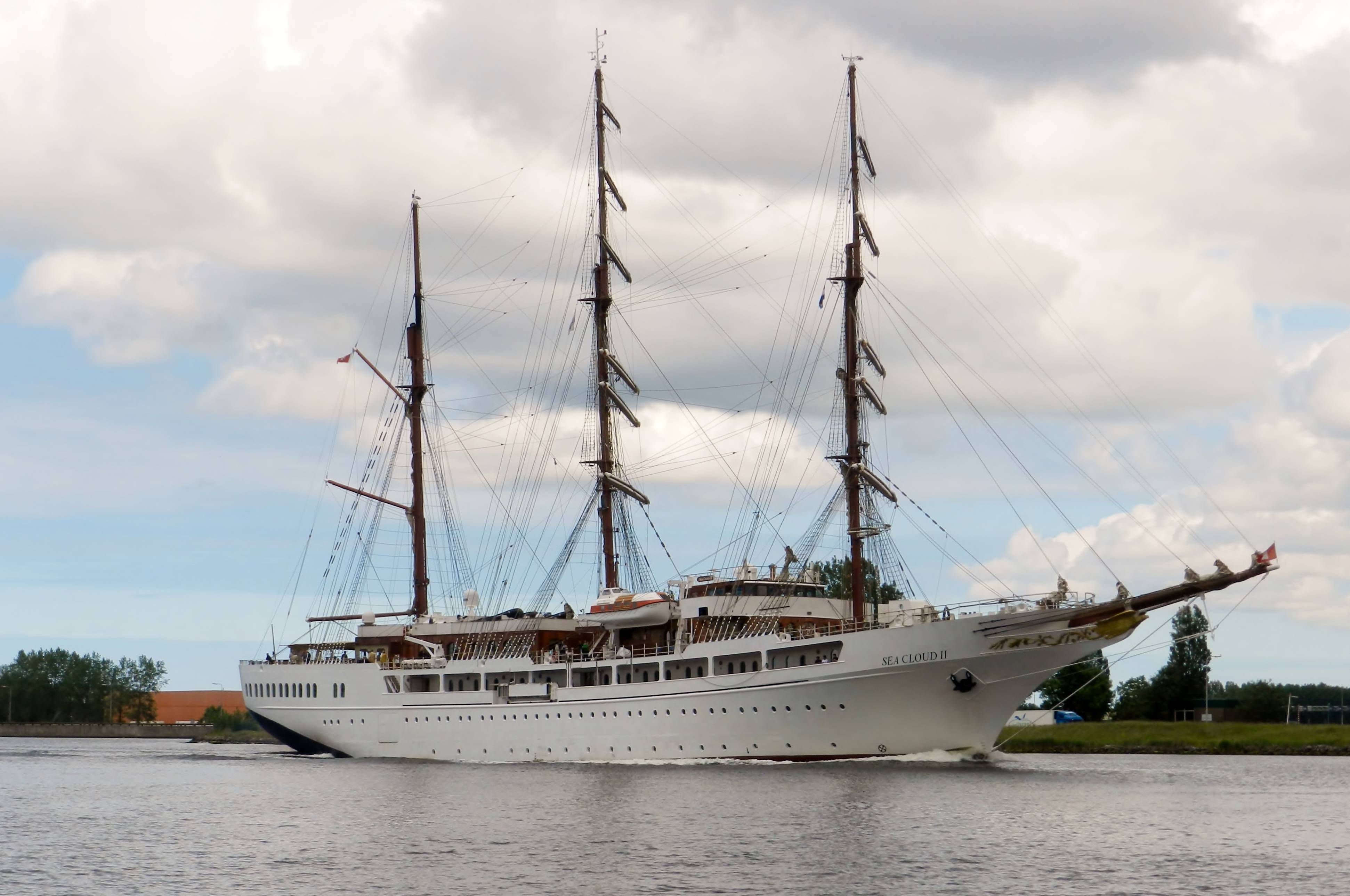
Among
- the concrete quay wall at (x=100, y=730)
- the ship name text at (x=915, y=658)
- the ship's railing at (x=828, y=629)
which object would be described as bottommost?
the concrete quay wall at (x=100, y=730)

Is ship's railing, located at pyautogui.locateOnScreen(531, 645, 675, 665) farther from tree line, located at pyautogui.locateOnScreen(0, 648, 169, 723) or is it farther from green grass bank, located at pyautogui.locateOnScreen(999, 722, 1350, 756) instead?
tree line, located at pyautogui.locateOnScreen(0, 648, 169, 723)

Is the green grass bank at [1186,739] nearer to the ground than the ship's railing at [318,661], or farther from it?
nearer to the ground

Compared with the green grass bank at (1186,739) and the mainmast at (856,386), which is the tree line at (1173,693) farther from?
the mainmast at (856,386)

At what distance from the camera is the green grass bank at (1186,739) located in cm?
8894

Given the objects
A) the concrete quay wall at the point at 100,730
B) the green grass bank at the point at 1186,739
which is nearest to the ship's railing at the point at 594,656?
the green grass bank at the point at 1186,739

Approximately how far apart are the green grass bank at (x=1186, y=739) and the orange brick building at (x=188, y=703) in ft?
393

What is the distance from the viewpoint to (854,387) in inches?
2830

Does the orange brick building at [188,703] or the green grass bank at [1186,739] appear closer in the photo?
the green grass bank at [1186,739]

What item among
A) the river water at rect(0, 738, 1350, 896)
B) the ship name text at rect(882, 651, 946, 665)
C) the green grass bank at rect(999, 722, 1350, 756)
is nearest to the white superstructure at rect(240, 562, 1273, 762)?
the ship name text at rect(882, 651, 946, 665)

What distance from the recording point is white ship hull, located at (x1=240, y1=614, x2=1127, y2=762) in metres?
62.6

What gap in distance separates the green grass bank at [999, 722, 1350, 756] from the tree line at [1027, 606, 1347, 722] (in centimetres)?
989

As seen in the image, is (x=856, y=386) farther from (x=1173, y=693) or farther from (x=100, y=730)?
(x=100, y=730)

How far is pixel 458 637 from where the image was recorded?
3219 inches

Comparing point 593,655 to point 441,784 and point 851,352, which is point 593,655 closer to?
point 441,784
